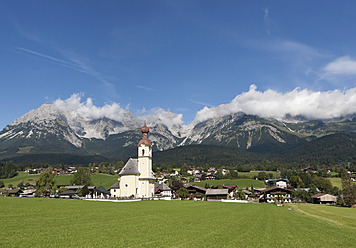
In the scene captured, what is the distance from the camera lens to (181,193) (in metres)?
98.9

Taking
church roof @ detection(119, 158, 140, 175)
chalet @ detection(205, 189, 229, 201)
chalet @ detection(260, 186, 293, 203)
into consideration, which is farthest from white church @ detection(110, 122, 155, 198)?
chalet @ detection(260, 186, 293, 203)

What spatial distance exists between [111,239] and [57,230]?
4392 millimetres

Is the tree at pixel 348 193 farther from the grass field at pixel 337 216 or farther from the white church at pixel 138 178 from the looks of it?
the white church at pixel 138 178

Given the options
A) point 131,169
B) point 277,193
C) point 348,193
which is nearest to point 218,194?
point 277,193

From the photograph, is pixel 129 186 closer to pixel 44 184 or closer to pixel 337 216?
pixel 44 184

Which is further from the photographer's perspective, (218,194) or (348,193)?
(218,194)

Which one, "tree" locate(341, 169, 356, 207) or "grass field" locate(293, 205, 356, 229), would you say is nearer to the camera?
"grass field" locate(293, 205, 356, 229)

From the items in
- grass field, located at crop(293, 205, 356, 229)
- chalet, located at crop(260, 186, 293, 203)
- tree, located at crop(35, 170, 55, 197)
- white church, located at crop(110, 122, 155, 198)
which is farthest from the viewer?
chalet, located at crop(260, 186, 293, 203)

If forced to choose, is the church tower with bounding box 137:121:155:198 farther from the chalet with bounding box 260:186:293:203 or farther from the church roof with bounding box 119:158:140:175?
the chalet with bounding box 260:186:293:203

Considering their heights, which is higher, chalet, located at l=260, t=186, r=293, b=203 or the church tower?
the church tower

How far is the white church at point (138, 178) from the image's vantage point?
78.8m

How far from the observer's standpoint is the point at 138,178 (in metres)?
79.8

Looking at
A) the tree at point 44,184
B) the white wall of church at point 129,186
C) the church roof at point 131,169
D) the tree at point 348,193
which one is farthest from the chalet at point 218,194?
the tree at point 44,184

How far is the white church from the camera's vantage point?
258 ft
